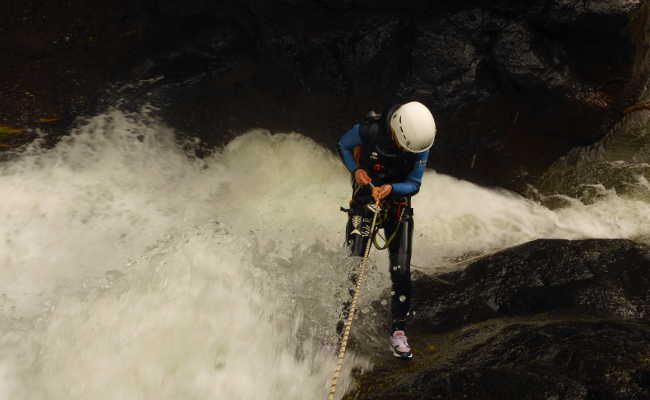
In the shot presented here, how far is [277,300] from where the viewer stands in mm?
4484

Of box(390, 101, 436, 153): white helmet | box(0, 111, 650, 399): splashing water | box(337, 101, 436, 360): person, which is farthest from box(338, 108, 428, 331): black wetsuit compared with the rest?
box(0, 111, 650, 399): splashing water

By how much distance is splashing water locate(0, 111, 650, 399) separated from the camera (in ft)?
12.4

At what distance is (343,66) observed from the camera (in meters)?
5.95

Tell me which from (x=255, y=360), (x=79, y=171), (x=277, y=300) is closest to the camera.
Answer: (x=255, y=360)

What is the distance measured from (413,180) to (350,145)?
68 centimetres

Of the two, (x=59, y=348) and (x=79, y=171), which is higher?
(x=79, y=171)

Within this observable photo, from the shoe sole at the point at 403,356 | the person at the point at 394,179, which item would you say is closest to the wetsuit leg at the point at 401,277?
the person at the point at 394,179

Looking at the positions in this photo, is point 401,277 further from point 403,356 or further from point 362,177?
point 362,177

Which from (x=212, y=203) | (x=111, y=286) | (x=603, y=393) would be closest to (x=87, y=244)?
(x=111, y=286)

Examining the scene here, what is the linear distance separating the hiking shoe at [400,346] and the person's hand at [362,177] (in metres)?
1.30

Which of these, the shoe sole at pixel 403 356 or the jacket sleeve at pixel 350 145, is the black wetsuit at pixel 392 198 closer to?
the jacket sleeve at pixel 350 145

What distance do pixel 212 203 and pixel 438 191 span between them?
3.08 m

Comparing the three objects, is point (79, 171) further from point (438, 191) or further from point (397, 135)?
point (438, 191)

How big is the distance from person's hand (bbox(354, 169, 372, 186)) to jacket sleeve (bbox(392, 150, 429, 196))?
230 mm
